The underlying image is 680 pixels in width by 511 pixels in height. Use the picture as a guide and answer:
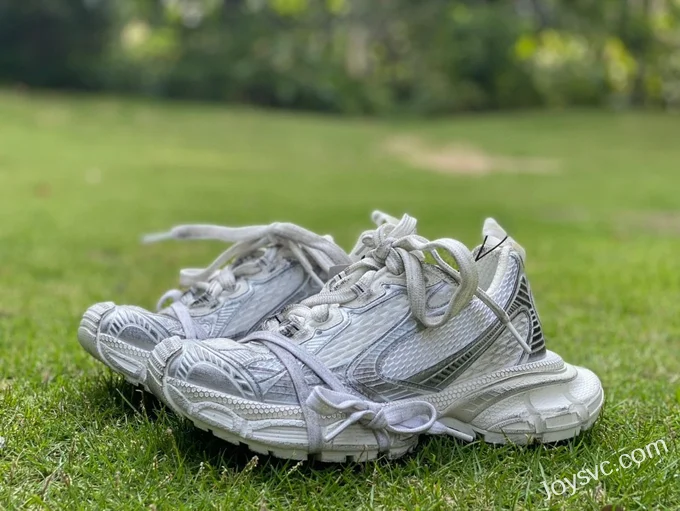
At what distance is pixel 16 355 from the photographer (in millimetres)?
2301

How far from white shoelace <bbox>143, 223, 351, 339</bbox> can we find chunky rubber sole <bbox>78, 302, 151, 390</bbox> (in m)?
0.15

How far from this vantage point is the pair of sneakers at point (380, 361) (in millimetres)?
1428

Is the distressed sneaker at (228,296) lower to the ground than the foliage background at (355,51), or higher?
higher

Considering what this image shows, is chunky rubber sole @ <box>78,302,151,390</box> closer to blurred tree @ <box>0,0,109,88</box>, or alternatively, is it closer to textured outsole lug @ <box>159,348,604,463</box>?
textured outsole lug @ <box>159,348,604,463</box>

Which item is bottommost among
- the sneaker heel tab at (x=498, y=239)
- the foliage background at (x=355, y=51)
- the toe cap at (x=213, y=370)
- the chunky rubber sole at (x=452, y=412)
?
the foliage background at (x=355, y=51)

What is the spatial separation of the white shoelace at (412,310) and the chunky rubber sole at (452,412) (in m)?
0.02

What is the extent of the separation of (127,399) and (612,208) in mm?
7541

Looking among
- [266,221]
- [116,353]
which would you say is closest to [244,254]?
[116,353]

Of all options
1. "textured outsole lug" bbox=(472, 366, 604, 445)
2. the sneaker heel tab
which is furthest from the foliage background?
"textured outsole lug" bbox=(472, 366, 604, 445)

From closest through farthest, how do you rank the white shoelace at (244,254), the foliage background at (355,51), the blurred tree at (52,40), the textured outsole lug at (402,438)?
the textured outsole lug at (402,438), the white shoelace at (244,254), the blurred tree at (52,40), the foliage background at (355,51)

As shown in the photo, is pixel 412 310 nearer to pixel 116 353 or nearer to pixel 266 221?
pixel 116 353

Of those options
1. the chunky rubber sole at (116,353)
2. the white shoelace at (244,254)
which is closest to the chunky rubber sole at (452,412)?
the chunky rubber sole at (116,353)

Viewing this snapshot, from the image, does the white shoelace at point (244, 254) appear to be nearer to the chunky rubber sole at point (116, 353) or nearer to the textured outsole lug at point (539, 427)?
the chunky rubber sole at point (116, 353)

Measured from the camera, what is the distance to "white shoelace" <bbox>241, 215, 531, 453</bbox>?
143cm
